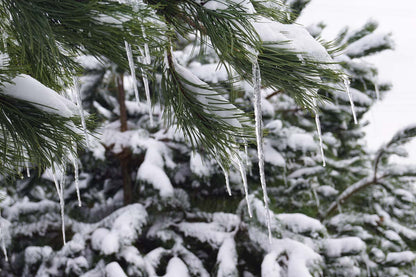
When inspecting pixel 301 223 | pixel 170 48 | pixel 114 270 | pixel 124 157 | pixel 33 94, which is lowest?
pixel 114 270

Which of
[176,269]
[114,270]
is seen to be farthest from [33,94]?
[176,269]

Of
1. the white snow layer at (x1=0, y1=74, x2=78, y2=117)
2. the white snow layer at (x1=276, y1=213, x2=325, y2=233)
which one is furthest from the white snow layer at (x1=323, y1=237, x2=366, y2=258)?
the white snow layer at (x1=0, y1=74, x2=78, y2=117)

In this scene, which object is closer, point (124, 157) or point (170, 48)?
point (170, 48)

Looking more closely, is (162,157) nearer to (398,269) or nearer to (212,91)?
(212,91)

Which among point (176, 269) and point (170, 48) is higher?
point (170, 48)

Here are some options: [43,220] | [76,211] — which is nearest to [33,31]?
[43,220]

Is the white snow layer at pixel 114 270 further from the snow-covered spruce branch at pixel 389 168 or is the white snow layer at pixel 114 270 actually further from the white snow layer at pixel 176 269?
the snow-covered spruce branch at pixel 389 168

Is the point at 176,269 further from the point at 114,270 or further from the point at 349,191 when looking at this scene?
the point at 349,191

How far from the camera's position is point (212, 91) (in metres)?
1.13

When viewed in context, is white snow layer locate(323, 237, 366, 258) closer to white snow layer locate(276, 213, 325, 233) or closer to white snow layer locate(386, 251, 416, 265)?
white snow layer locate(276, 213, 325, 233)

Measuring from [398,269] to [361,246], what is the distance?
3.55ft

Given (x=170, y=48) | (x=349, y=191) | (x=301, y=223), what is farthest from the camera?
(x=349, y=191)

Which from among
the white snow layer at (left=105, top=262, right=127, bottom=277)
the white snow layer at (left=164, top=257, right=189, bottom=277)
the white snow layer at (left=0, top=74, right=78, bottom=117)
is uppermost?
the white snow layer at (left=0, top=74, right=78, bottom=117)

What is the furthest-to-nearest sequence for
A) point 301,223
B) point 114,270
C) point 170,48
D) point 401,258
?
point 401,258, point 301,223, point 114,270, point 170,48
